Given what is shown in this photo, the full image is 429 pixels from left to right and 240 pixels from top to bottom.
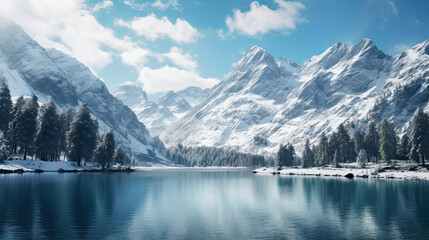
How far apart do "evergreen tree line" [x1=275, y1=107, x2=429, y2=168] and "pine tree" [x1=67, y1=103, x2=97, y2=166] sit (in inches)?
3568

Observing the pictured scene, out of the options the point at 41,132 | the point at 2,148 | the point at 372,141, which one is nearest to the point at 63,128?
A: the point at 41,132

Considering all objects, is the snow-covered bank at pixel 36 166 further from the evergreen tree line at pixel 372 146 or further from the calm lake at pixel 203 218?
the evergreen tree line at pixel 372 146

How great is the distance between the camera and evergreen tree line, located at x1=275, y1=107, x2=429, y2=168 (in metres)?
94.6

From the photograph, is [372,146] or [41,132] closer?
[41,132]

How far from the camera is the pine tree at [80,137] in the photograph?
101 m

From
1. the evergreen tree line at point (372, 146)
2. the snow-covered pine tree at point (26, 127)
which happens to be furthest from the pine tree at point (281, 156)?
the snow-covered pine tree at point (26, 127)

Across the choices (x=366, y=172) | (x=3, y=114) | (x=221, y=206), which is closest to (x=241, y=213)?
(x=221, y=206)

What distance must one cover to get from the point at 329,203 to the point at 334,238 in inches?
785

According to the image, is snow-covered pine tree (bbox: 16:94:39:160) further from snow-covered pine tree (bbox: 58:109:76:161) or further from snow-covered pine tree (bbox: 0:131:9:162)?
snow-covered pine tree (bbox: 58:109:76:161)

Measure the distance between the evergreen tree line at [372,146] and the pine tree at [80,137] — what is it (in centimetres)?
9062

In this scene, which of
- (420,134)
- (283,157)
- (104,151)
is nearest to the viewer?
(420,134)

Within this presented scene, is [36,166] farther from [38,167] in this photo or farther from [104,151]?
[104,151]

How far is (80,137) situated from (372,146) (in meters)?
112

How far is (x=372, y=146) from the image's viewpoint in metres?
132
